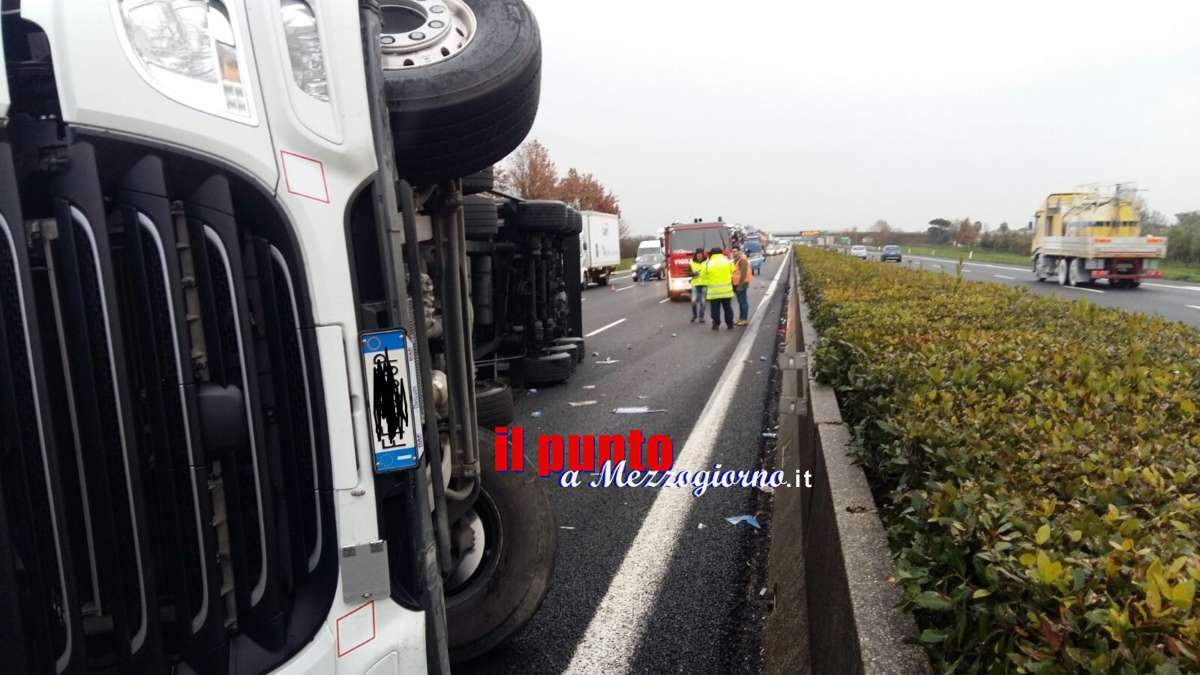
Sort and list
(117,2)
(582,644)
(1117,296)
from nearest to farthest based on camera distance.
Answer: (117,2)
(582,644)
(1117,296)

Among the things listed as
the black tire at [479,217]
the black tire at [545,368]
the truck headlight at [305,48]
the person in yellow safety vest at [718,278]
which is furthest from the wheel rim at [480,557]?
the person in yellow safety vest at [718,278]

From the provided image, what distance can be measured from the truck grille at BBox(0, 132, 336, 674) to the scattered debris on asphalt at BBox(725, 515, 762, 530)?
3.21 metres

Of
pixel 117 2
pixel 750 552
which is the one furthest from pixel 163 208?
pixel 750 552

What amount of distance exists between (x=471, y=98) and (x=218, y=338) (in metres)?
0.89

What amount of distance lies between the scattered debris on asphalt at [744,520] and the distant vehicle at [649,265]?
2962cm

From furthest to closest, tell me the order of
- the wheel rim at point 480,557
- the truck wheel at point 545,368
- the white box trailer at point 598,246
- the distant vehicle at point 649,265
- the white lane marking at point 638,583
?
the distant vehicle at point 649,265, the white box trailer at point 598,246, the truck wheel at point 545,368, the white lane marking at point 638,583, the wheel rim at point 480,557

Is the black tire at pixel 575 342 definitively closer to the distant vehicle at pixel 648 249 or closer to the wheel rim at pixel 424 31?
the wheel rim at pixel 424 31

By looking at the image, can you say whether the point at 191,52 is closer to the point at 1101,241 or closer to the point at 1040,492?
the point at 1040,492

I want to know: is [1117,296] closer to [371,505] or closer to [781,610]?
[781,610]

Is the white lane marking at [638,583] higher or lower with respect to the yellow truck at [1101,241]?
lower

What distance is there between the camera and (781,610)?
10.8 ft

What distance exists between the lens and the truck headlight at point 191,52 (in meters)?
1.47

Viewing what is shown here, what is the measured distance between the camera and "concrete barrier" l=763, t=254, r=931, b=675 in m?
2.00

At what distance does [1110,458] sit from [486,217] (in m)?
2.94
